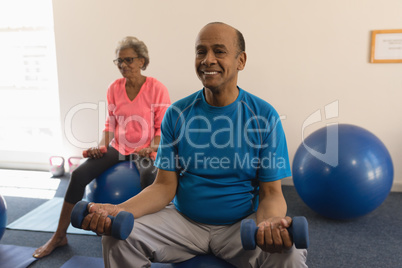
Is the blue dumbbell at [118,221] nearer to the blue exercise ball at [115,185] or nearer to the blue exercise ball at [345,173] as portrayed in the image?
the blue exercise ball at [115,185]

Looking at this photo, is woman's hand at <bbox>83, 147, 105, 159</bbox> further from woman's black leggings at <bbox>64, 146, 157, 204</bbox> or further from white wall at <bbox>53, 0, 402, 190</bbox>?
white wall at <bbox>53, 0, 402, 190</bbox>

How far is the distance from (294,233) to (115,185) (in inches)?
48.0

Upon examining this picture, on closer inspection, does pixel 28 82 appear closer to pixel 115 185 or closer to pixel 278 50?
pixel 115 185

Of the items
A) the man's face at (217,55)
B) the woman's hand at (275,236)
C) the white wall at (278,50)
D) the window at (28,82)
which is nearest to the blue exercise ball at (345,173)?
the white wall at (278,50)

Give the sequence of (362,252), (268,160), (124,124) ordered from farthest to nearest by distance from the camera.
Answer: (124,124) < (362,252) < (268,160)

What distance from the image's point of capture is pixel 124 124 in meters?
2.06

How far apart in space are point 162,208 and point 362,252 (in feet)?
4.12

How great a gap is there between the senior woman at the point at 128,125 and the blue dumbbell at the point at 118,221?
0.87 meters

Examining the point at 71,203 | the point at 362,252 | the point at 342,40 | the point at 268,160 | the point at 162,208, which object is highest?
the point at 342,40

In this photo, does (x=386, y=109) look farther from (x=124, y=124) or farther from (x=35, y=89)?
(x=35, y=89)

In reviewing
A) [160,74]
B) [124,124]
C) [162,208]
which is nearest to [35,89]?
[160,74]

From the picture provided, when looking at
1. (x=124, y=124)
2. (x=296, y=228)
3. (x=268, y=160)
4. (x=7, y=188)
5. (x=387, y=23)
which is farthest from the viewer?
(x=7, y=188)

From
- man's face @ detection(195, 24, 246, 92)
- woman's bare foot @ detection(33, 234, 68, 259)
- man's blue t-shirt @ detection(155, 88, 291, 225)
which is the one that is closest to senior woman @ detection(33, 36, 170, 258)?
woman's bare foot @ detection(33, 234, 68, 259)

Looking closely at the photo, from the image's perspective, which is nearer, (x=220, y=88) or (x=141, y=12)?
(x=220, y=88)
